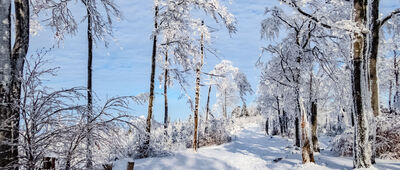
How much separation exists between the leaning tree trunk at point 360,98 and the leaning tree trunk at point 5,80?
7976mm

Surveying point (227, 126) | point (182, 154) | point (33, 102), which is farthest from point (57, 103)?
point (227, 126)

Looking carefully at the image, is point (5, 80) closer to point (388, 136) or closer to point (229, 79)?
point (388, 136)

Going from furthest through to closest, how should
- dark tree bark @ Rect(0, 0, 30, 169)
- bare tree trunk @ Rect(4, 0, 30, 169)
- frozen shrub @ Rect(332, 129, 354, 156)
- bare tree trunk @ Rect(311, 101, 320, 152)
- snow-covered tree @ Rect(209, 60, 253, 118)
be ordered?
snow-covered tree @ Rect(209, 60, 253, 118)
bare tree trunk @ Rect(311, 101, 320, 152)
frozen shrub @ Rect(332, 129, 354, 156)
bare tree trunk @ Rect(4, 0, 30, 169)
dark tree bark @ Rect(0, 0, 30, 169)

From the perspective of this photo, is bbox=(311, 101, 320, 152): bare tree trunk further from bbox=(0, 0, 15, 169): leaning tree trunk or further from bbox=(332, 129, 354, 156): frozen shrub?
bbox=(0, 0, 15, 169): leaning tree trunk

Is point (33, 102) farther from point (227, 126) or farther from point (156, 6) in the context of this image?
point (227, 126)

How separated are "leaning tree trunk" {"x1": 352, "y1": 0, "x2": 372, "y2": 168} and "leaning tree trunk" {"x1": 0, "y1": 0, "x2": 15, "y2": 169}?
798cm

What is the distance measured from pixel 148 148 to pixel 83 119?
708 centimetres

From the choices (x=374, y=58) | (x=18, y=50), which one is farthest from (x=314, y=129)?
(x=18, y=50)

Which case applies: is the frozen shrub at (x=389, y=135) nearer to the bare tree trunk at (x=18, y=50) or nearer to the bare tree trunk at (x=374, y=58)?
the bare tree trunk at (x=374, y=58)

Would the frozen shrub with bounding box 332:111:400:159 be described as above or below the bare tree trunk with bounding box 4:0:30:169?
below

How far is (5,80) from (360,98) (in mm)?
8228

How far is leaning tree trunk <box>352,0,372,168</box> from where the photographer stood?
314 inches

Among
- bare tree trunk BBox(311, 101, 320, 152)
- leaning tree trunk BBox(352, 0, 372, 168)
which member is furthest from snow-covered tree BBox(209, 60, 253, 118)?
leaning tree trunk BBox(352, 0, 372, 168)

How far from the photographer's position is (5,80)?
15.7 feet
